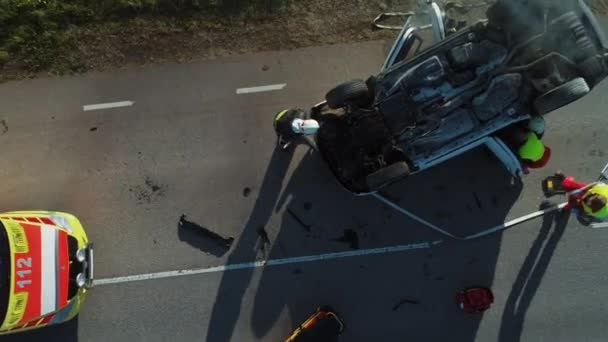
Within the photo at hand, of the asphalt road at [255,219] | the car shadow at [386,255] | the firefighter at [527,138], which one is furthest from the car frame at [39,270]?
the firefighter at [527,138]

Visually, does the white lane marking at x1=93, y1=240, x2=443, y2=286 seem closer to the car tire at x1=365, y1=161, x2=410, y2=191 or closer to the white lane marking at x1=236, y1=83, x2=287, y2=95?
the car tire at x1=365, y1=161, x2=410, y2=191

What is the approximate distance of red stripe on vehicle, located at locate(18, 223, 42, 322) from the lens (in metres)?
5.41

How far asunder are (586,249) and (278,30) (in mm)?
5616

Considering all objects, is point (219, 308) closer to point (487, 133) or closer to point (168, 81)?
point (168, 81)

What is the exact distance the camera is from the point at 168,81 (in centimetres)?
671

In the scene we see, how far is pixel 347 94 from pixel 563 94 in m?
2.38

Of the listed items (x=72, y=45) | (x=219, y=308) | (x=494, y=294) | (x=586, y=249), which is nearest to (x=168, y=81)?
(x=72, y=45)

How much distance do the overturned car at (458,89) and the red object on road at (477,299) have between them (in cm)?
183

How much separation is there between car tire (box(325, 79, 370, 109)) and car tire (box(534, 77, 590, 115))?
2.01 meters

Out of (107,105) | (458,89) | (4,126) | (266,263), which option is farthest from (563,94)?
(4,126)

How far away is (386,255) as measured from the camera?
660 cm

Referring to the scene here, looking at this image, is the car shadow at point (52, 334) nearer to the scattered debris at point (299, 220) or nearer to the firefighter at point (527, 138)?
the scattered debris at point (299, 220)

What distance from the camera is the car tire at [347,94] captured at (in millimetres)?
5438

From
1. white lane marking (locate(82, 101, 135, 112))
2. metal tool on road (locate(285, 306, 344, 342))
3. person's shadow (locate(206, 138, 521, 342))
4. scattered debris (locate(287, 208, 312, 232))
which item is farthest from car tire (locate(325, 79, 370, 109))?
white lane marking (locate(82, 101, 135, 112))
